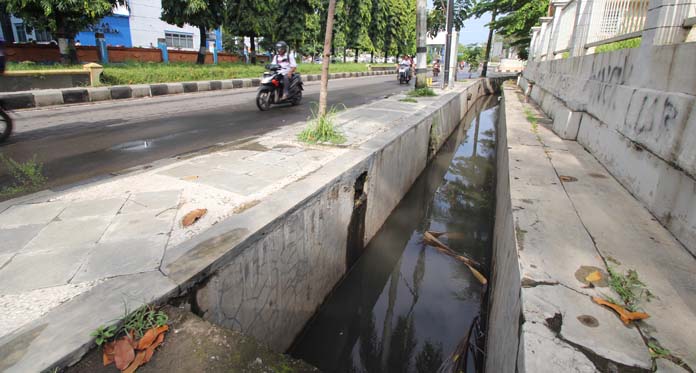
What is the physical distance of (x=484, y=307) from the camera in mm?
3619

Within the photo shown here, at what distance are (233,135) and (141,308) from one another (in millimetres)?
4558

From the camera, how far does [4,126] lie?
512 cm

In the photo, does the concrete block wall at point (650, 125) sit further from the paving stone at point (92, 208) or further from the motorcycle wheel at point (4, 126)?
the motorcycle wheel at point (4, 126)

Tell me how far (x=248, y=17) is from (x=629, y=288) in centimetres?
2017

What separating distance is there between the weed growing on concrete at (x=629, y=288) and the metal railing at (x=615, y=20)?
3372 millimetres

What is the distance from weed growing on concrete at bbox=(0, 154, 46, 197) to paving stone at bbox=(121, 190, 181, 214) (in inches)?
54.4

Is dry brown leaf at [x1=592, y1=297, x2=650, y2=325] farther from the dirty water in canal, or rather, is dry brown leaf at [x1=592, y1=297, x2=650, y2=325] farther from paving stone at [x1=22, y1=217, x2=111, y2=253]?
paving stone at [x1=22, y1=217, x2=111, y2=253]

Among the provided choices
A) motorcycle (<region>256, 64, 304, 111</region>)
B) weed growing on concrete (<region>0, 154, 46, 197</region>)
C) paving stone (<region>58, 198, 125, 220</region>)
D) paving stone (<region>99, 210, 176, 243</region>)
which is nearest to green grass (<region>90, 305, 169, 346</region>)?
paving stone (<region>99, 210, 176, 243</region>)

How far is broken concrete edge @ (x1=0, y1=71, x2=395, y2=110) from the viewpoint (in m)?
8.14

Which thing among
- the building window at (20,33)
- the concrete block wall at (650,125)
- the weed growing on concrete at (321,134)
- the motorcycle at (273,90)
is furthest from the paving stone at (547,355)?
the building window at (20,33)

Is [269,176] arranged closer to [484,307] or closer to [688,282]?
[484,307]

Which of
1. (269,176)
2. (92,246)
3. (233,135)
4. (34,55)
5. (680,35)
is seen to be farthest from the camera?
(34,55)

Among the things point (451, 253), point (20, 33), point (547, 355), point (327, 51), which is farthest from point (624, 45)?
point (20, 33)

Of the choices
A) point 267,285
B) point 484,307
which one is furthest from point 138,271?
point 484,307
